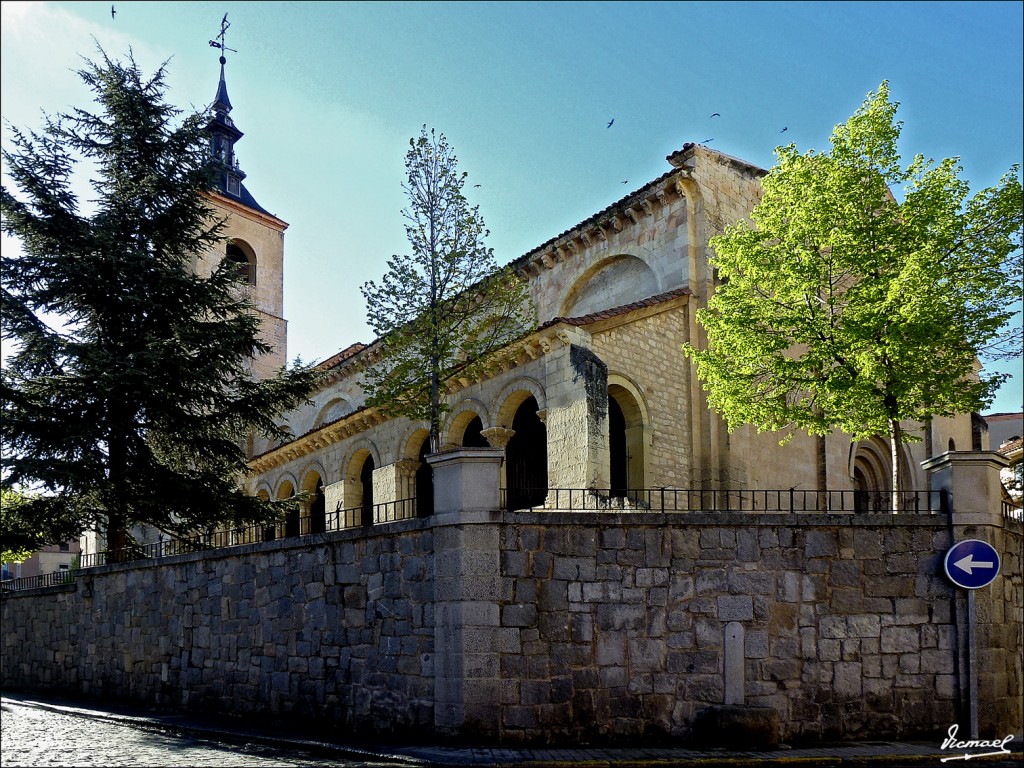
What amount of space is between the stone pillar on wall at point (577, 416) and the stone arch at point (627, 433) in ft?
3.01

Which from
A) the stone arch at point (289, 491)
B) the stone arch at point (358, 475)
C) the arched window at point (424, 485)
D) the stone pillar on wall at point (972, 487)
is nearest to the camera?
the stone pillar on wall at point (972, 487)

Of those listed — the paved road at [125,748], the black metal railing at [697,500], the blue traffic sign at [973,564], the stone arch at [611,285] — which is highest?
the stone arch at [611,285]

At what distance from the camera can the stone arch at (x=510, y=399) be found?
1820 centimetres

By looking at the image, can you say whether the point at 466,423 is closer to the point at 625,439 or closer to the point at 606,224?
the point at 625,439

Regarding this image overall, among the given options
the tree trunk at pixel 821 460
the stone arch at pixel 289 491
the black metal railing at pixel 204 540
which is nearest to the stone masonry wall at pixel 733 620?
the black metal railing at pixel 204 540

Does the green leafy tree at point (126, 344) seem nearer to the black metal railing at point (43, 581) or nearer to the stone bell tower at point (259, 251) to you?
the black metal railing at point (43, 581)

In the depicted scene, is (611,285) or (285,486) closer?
(611,285)

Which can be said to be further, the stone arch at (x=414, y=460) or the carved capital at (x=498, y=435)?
the stone arch at (x=414, y=460)

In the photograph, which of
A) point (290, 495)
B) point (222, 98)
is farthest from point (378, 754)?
point (222, 98)

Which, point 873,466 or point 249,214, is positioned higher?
point 249,214

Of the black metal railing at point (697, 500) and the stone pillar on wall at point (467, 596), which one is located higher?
the black metal railing at point (697, 500)

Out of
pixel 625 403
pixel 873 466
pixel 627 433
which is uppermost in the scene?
pixel 625 403

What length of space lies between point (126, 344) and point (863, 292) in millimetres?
13728

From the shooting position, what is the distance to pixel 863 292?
14.0 meters
